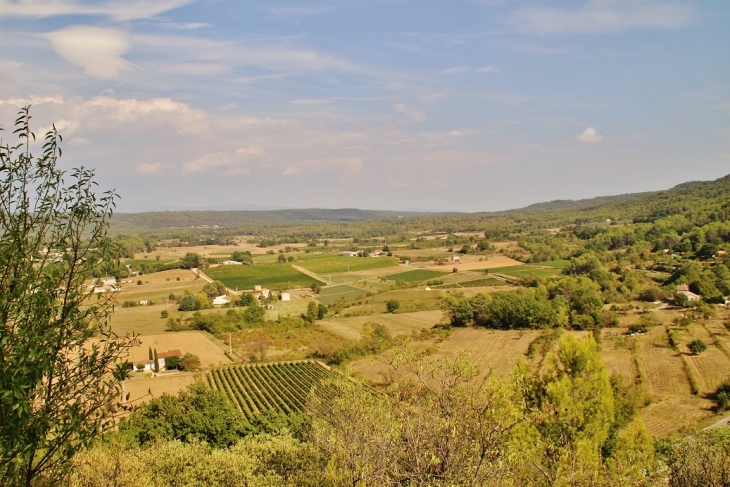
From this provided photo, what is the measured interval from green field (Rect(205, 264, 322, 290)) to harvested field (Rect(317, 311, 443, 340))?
2379 centimetres

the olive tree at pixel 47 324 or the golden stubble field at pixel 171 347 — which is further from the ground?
the olive tree at pixel 47 324

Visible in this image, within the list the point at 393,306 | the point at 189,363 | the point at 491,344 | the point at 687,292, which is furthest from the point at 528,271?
the point at 189,363

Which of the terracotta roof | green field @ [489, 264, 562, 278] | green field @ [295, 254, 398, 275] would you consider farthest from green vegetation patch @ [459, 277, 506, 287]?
the terracotta roof

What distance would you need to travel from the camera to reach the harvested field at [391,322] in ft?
176

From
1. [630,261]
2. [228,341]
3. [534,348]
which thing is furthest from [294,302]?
[630,261]

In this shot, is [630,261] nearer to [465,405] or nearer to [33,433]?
[465,405]

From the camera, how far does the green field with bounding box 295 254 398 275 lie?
101312 millimetres

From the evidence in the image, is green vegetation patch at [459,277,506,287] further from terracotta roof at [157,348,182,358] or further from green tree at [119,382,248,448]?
green tree at [119,382,248,448]

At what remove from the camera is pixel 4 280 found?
20.1 feet

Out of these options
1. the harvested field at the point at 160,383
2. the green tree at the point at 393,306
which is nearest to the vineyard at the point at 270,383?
the harvested field at the point at 160,383

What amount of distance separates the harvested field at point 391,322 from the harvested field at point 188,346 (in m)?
12.7

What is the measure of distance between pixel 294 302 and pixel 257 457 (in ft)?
175

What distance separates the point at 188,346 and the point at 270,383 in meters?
13.7

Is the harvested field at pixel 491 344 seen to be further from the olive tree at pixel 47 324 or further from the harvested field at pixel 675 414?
the olive tree at pixel 47 324
